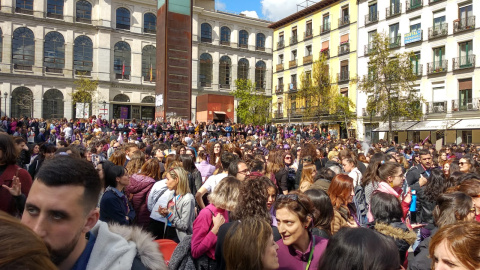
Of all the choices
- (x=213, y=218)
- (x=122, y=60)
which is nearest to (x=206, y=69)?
(x=122, y=60)

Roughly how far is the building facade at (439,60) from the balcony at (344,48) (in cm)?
332

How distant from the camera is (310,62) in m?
47.2

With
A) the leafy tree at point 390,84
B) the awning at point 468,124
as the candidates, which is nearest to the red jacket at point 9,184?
the leafy tree at point 390,84

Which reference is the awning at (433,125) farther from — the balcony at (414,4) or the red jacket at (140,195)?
the red jacket at (140,195)

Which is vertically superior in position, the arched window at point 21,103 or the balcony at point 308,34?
the balcony at point 308,34

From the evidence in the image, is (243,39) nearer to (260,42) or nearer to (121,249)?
(260,42)

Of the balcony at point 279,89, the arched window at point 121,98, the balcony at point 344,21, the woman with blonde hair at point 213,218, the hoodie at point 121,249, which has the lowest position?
the woman with blonde hair at point 213,218

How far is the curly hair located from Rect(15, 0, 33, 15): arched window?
51641 millimetres

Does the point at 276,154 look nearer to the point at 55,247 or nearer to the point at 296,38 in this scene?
the point at 55,247

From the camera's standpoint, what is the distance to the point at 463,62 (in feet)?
106

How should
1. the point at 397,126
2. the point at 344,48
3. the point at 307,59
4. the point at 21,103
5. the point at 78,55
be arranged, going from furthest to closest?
the point at 78,55
the point at 307,59
the point at 21,103
the point at 344,48
the point at 397,126

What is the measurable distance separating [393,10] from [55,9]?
138ft

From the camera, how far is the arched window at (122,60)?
49906mm

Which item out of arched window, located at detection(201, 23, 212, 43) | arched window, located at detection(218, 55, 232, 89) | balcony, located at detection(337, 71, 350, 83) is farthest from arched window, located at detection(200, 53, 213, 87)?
balcony, located at detection(337, 71, 350, 83)
